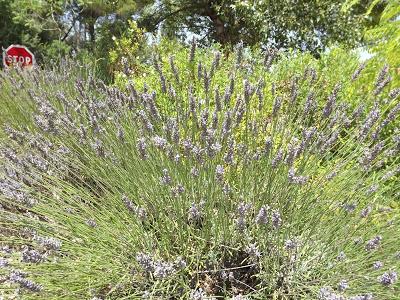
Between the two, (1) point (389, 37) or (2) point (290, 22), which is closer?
(1) point (389, 37)

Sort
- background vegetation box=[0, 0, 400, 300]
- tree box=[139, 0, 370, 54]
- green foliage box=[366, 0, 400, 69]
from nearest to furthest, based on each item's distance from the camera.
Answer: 1. background vegetation box=[0, 0, 400, 300]
2. green foliage box=[366, 0, 400, 69]
3. tree box=[139, 0, 370, 54]

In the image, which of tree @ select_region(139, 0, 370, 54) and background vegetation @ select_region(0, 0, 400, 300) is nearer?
background vegetation @ select_region(0, 0, 400, 300)

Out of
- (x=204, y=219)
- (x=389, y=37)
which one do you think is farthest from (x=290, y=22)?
(x=204, y=219)

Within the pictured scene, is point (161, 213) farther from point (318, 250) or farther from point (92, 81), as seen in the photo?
point (92, 81)

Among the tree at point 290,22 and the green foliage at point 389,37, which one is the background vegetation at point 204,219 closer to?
the green foliage at point 389,37

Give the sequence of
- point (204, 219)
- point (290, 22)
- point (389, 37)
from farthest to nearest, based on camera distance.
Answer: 1. point (290, 22)
2. point (389, 37)
3. point (204, 219)

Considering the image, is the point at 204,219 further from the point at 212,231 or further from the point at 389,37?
the point at 389,37

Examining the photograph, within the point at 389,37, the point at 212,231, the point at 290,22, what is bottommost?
the point at 290,22

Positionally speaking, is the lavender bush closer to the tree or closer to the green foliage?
the green foliage

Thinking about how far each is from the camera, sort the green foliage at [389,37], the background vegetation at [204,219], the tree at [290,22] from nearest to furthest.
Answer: the background vegetation at [204,219]
the green foliage at [389,37]
the tree at [290,22]

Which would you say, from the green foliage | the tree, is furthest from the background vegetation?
the tree

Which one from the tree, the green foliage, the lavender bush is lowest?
the tree

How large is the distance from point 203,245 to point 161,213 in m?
0.25

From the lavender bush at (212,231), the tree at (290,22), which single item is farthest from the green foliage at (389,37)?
the tree at (290,22)
